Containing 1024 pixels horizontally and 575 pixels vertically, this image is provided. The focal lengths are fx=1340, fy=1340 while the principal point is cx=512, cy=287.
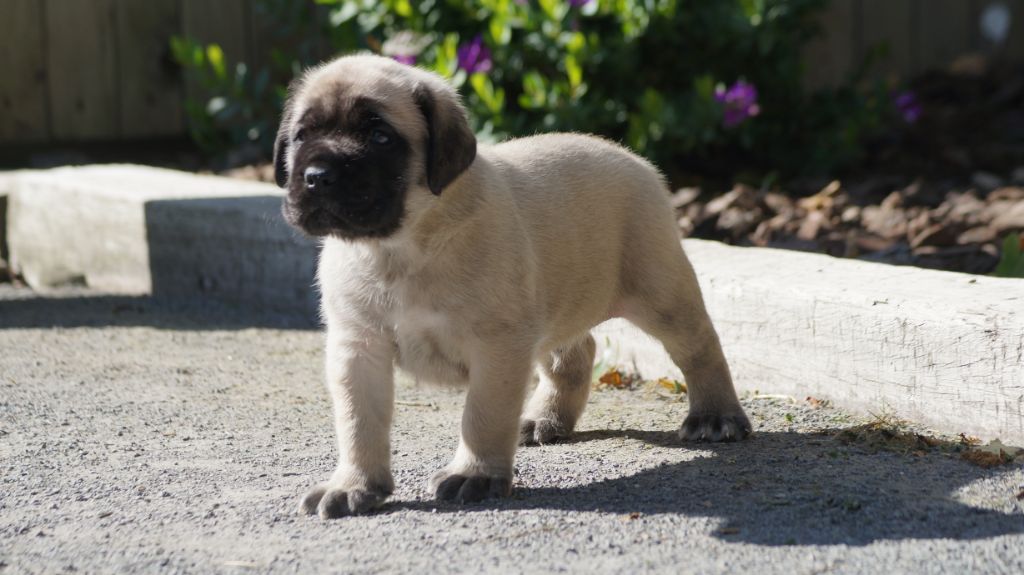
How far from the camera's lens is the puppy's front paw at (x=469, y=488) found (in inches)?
147

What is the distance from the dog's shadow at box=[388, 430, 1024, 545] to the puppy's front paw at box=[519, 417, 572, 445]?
1.74ft

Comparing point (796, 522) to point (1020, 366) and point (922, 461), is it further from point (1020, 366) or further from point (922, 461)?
point (1020, 366)

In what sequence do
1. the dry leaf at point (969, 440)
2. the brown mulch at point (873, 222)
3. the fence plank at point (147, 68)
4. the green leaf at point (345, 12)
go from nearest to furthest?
the dry leaf at point (969, 440)
the brown mulch at point (873, 222)
the green leaf at point (345, 12)
the fence plank at point (147, 68)

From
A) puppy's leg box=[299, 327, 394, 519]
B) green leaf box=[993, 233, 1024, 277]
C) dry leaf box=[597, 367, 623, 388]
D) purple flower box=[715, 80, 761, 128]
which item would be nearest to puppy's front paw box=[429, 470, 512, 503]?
puppy's leg box=[299, 327, 394, 519]

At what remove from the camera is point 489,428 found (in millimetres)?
3834

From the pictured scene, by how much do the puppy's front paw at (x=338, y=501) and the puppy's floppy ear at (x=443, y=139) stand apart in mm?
868

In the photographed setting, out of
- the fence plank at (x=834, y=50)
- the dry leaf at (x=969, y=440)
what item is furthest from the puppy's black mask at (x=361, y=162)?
the fence plank at (x=834, y=50)

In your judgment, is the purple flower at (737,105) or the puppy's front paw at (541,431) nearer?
the puppy's front paw at (541,431)

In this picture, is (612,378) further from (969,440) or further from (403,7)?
(403,7)

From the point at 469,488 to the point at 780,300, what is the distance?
1.63m

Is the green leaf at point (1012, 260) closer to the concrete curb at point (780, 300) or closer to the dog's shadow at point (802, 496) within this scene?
the concrete curb at point (780, 300)

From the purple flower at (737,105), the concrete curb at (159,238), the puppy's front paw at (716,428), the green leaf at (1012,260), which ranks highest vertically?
the purple flower at (737,105)

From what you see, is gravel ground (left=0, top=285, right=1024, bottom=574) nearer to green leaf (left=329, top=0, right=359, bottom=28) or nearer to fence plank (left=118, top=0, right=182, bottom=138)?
green leaf (left=329, top=0, right=359, bottom=28)

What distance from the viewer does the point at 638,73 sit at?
7699mm
